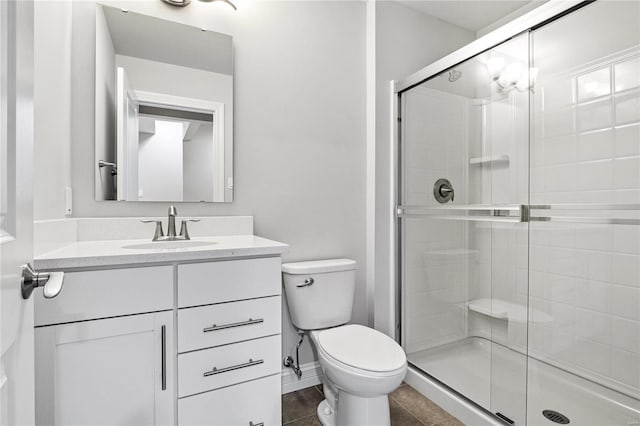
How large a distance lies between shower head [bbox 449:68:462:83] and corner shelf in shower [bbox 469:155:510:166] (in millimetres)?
456

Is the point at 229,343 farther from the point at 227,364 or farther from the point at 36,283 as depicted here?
the point at 36,283

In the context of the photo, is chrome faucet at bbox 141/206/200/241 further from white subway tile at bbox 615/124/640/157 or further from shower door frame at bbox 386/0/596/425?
white subway tile at bbox 615/124/640/157

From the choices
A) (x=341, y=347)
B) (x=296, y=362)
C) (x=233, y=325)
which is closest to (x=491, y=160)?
(x=341, y=347)

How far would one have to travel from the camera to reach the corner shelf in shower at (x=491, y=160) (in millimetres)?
1555

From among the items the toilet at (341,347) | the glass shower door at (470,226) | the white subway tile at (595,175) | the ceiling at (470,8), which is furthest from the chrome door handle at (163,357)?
the ceiling at (470,8)

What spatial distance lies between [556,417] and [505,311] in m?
0.44

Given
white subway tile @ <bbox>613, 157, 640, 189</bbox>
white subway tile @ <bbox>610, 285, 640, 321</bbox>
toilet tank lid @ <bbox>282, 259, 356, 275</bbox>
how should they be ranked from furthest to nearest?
toilet tank lid @ <bbox>282, 259, 356, 275</bbox> < white subway tile @ <bbox>610, 285, 640, 321</bbox> < white subway tile @ <bbox>613, 157, 640, 189</bbox>

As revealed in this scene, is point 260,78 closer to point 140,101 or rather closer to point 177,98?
point 177,98

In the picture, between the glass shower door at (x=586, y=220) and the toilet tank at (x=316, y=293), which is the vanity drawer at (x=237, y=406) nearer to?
the toilet tank at (x=316, y=293)

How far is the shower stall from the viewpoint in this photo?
1280mm

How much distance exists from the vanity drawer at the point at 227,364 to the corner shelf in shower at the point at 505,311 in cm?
107

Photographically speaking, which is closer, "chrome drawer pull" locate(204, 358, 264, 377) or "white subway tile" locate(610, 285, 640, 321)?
"chrome drawer pull" locate(204, 358, 264, 377)

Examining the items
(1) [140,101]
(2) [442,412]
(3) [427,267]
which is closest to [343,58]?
(1) [140,101]

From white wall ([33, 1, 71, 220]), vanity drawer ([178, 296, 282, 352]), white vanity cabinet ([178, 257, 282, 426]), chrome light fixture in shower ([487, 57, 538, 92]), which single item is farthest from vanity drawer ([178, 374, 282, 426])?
chrome light fixture in shower ([487, 57, 538, 92])
